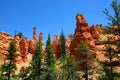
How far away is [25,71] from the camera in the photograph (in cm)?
6303

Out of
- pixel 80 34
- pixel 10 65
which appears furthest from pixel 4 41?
pixel 10 65

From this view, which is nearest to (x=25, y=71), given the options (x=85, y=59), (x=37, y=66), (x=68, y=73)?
(x=37, y=66)

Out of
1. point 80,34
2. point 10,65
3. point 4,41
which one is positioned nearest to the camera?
Result: point 10,65

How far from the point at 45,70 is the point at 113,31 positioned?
97.4 feet

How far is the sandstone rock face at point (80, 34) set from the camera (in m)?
81.5

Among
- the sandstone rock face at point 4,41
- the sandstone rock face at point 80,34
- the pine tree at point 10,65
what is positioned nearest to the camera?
the pine tree at point 10,65

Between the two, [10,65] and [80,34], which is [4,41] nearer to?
[80,34]

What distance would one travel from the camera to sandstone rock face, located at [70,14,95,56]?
8151 centimetres

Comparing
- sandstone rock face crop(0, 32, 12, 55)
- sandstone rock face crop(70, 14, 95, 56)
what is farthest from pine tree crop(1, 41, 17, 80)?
sandstone rock face crop(0, 32, 12, 55)

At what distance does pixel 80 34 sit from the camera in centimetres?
8319

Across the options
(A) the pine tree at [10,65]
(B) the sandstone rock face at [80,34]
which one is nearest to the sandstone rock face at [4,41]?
(B) the sandstone rock face at [80,34]

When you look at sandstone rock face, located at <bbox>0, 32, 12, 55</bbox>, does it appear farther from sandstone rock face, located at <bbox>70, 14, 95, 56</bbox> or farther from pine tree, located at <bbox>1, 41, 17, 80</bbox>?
pine tree, located at <bbox>1, 41, 17, 80</bbox>

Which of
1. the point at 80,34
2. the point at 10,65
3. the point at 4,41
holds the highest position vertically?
the point at 4,41

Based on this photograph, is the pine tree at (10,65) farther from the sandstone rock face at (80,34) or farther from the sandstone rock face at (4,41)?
the sandstone rock face at (4,41)
